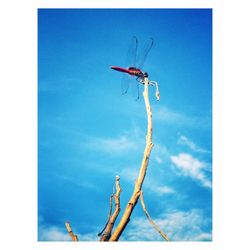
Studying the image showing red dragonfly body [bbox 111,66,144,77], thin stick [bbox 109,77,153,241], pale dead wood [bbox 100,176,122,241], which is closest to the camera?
thin stick [bbox 109,77,153,241]

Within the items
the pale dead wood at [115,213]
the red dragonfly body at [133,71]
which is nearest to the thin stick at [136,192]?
the pale dead wood at [115,213]

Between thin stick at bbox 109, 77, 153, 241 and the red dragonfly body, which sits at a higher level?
the red dragonfly body

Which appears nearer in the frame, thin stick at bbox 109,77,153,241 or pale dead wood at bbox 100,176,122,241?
thin stick at bbox 109,77,153,241

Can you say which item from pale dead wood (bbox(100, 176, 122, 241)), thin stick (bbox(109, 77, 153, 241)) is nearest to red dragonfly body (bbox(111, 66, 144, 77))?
thin stick (bbox(109, 77, 153, 241))

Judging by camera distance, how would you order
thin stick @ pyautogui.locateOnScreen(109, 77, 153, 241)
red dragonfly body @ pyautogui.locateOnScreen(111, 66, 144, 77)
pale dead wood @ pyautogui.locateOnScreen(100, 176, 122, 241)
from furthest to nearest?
red dragonfly body @ pyautogui.locateOnScreen(111, 66, 144, 77) < pale dead wood @ pyautogui.locateOnScreen(100, 176, 122, 241) < thin stick @ pyautogui.locateOnScreen(109, 77, 153, 241)

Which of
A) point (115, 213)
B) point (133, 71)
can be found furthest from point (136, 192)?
point (133, 71)

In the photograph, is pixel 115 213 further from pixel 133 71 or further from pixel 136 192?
pixel 133 71

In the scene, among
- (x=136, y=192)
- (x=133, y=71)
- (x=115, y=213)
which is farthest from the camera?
(x=133, y=71)

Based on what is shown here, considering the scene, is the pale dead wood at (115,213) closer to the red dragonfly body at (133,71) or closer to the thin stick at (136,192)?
the thin stick at (136,192)

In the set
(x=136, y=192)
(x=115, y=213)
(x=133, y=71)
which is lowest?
(x=115, y=213)

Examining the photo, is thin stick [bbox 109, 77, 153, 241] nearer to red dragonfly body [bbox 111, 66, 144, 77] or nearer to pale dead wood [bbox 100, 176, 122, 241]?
pale dead wood [bbox 100, 176, 122, 241]

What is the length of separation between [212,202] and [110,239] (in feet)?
3.51
